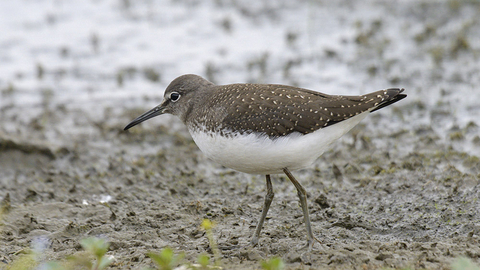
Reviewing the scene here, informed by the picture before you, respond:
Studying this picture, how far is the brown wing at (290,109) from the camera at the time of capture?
5816 millimetres

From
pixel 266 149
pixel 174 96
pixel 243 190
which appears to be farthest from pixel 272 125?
pixel 243 190

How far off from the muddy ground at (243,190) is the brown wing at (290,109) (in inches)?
47.5

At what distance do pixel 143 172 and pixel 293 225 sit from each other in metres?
2.95

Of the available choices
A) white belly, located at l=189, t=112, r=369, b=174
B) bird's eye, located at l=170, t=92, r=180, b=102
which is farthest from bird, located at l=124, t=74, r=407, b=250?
bird's eye, located at l=170, t=92, r=180, b=102

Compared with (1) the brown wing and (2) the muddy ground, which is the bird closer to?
(1) the brown wing

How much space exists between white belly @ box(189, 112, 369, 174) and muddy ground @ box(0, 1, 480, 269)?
852 millimetres

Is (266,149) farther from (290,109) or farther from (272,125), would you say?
(290,109)

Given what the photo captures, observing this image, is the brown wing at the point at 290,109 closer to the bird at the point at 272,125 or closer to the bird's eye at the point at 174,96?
the bird at the point at 272,125

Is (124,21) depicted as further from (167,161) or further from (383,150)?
(383,150)

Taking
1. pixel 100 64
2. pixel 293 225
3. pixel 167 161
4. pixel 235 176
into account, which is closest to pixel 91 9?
pixel 100 64

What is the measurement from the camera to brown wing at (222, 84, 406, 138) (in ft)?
19.1

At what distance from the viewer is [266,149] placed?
573 centimetres

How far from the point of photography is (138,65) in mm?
12820

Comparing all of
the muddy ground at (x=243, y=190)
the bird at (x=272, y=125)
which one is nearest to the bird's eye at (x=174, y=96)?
the bird at (x=272, y=125)
